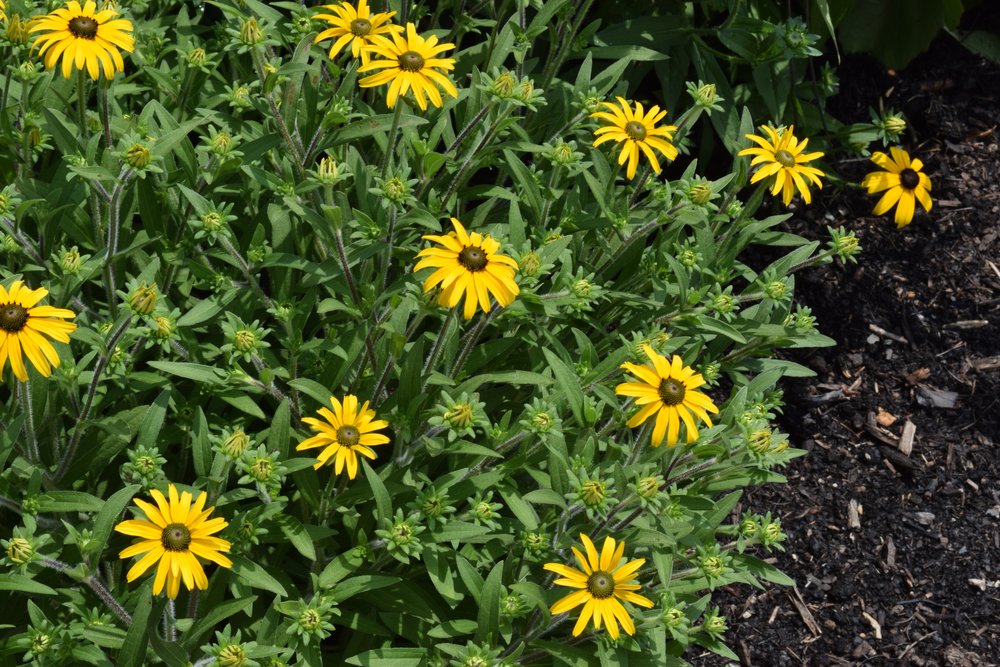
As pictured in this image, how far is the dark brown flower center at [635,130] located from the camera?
3.98 meters

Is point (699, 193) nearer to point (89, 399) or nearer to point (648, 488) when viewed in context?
point (648, 488)

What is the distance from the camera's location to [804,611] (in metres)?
4.86

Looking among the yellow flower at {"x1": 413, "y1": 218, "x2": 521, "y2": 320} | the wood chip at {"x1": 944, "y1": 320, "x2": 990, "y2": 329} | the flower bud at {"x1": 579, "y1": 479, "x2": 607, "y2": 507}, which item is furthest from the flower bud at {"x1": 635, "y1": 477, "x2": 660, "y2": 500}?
the wood chip at {"x1": 944, "y1": 320, "x2": 990, "y2": 329}

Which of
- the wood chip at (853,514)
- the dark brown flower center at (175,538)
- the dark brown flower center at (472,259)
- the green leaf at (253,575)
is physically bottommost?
the wood chip at (853,514)

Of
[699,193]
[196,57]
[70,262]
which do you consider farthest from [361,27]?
[699,193]

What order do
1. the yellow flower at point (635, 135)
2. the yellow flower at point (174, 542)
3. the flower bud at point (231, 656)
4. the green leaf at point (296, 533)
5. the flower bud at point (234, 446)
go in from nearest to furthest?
the yellow flower at point (174, 542) → the flower bud at point (231, 656) → the flower bud at point (234, 446) → the green leaf at point (296, 533) → the yellow flower at point (635, 135)

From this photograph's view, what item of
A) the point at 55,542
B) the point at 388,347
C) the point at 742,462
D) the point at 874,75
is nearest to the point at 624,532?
the point at 742,462

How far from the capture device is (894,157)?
16.8 feet

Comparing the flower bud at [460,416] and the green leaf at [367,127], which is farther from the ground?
the green leaf at [367,127]

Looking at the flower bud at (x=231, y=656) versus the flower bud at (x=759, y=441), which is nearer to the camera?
the flower bud at (x=231, y=656)

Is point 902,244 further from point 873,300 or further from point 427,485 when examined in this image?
point 427,485

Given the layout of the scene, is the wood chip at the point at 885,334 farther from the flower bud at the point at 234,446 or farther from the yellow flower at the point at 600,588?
the flower bud at the point at 234,446

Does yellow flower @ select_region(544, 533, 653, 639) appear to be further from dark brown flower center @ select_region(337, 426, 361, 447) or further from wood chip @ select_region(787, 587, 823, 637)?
wood chip @ select_region(787, 587, 823, 637)

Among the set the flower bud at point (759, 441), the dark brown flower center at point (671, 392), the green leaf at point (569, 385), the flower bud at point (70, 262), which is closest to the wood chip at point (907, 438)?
the flower bud at point (759, 441)
